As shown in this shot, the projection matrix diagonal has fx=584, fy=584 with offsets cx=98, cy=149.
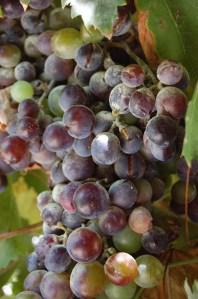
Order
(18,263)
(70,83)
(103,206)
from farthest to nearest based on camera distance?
(18,263) → (70,83) → (103,206)

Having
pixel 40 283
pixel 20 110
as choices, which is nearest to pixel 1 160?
pixel 20 110

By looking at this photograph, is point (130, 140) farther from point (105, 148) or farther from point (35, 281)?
point (35, 281)

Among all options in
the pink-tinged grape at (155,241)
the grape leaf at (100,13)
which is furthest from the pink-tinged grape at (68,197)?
the grape leaf at (100,13)

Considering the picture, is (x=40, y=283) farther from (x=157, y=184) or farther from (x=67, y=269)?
(x=157, y=184)

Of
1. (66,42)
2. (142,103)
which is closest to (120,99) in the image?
(142,103)

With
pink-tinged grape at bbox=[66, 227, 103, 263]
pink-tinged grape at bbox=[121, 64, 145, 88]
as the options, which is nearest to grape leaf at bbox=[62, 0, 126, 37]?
pink-tinged grape at bbox=[121, 64, 145, 88]
